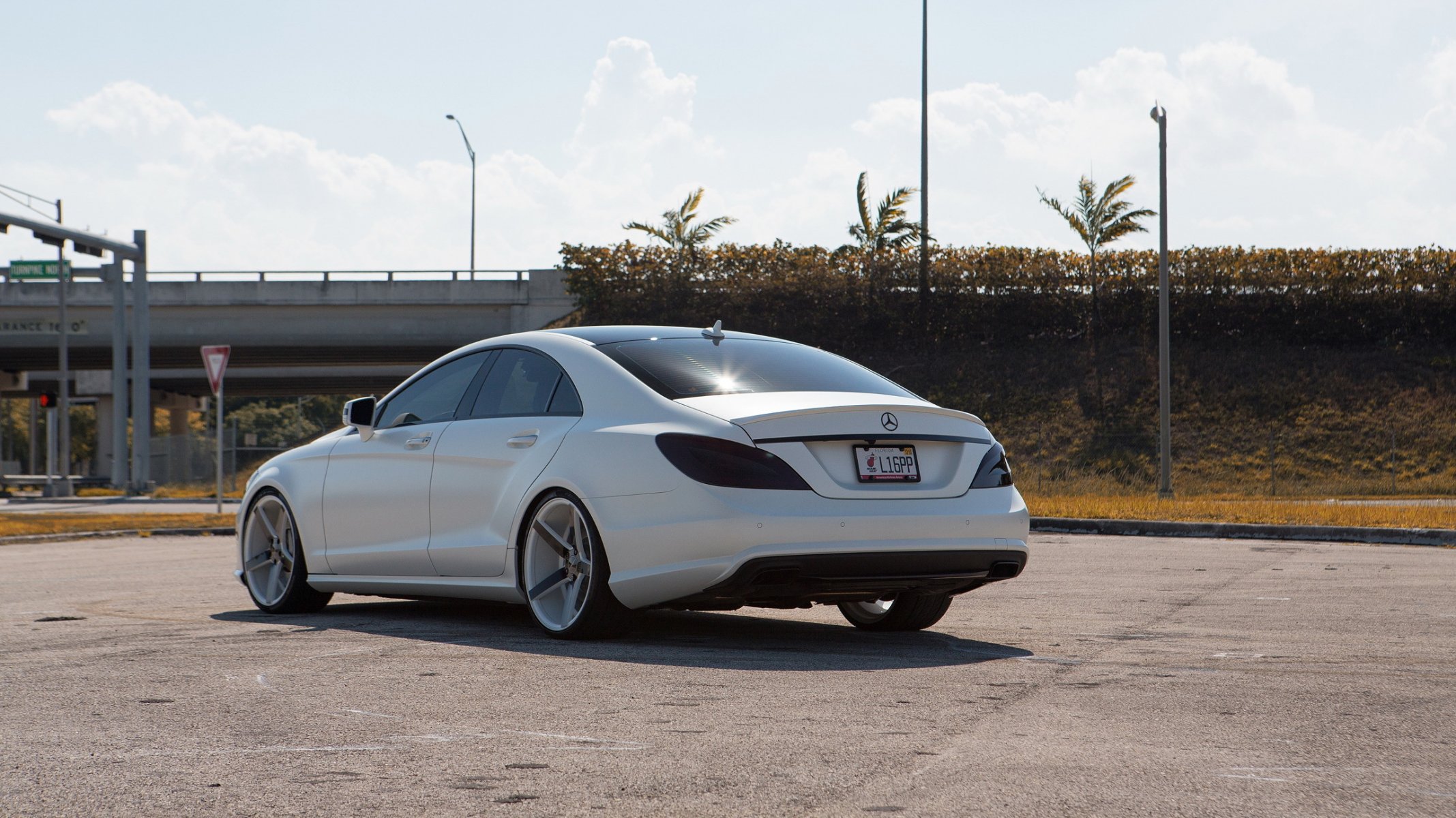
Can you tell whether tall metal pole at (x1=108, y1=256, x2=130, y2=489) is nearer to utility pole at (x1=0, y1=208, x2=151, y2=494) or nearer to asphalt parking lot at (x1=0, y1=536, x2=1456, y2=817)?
utility pole at (x1=0, y1=208, x2=151, y2=494)

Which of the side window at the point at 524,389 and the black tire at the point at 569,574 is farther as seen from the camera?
the side window at the point at 524,389

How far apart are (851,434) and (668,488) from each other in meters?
0.80

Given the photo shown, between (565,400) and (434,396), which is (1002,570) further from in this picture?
(434,396)

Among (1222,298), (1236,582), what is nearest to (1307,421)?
(1222,298)

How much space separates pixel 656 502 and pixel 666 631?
1107mm

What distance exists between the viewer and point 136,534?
18.5 meters

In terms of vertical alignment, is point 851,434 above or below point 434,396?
below

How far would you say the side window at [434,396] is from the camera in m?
7.77

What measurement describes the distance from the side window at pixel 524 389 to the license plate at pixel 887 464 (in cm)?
134

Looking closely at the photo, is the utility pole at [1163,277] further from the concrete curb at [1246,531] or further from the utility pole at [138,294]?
the utility pole at [138,294]

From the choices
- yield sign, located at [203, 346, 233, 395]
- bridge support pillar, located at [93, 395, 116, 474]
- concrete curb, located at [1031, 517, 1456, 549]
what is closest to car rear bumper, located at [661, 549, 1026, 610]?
concrete curb, located at [1031, 517, 1456, 549]

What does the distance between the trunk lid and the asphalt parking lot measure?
72cm

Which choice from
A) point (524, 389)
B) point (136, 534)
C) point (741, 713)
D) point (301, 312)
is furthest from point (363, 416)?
point (301, 312)

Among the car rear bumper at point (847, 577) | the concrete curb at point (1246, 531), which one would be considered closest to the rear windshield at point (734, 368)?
the car rear bumper at point (847, 577)
